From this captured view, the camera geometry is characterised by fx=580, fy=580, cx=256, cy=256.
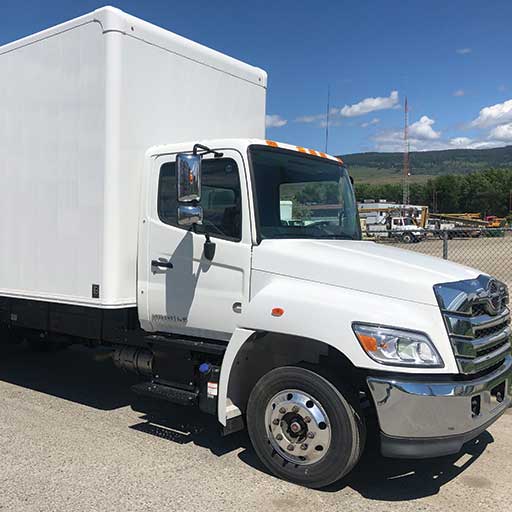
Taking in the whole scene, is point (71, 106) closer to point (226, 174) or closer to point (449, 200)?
point (226, 174)

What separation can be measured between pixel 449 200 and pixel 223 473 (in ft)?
374

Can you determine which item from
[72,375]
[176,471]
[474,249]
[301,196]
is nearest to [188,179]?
[301,196]

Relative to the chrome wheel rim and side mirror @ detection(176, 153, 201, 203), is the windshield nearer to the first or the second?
side mirror @ detection(176, 153, 201, 203)

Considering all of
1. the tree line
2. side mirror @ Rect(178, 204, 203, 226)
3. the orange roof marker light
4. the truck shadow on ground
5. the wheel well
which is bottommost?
the truck shadow on ground

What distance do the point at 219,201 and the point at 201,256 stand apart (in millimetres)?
470

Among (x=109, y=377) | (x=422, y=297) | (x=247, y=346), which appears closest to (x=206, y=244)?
(x=247, y=346)

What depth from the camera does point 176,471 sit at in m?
4.41

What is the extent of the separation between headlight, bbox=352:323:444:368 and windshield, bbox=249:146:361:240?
4.16 ft

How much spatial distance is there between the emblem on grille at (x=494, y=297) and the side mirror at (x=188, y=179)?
2.26m

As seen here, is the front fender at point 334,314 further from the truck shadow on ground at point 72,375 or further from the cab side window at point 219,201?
the truck shadow on ground at point 72,375

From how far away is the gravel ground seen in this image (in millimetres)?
3934

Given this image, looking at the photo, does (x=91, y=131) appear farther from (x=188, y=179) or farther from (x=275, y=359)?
(x=275, y=359)

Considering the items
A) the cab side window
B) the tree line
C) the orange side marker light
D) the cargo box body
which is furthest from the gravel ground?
the tree line

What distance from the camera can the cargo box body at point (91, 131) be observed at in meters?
4.97
